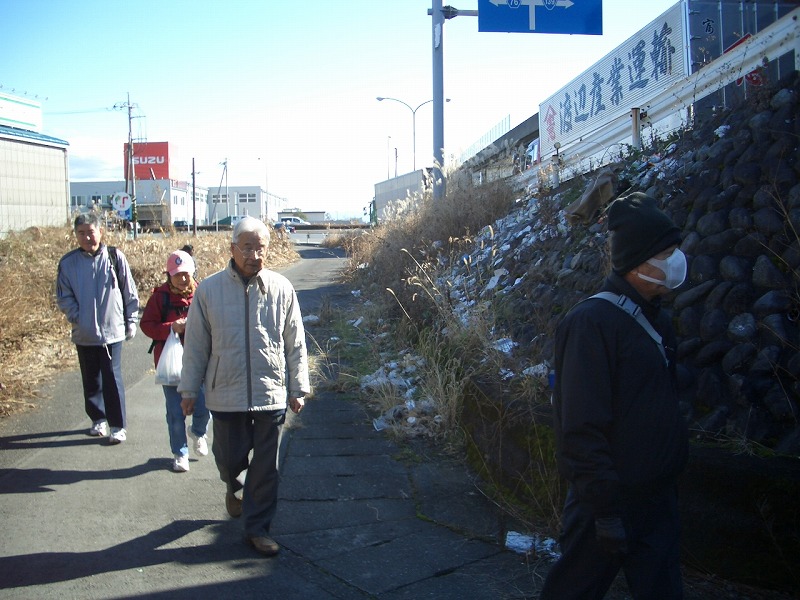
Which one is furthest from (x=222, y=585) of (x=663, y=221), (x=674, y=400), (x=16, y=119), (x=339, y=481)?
(x=16, y=119)

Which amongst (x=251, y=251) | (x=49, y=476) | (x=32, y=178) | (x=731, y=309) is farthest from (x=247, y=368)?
(x=32, y=178)

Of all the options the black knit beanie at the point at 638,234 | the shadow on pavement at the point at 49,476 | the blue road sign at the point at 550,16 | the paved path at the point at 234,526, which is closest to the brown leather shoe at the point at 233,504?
the paved path at the point at 234,526

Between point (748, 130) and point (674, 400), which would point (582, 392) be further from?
point (748, 130)

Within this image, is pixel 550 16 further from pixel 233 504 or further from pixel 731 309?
pixel 233 504

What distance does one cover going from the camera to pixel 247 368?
14.0ft

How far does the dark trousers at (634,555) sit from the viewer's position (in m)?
2.64

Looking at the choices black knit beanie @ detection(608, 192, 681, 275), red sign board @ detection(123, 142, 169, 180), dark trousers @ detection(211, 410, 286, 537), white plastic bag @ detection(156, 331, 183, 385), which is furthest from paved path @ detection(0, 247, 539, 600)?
red sign board @ detection(123, 142, 169, 180)

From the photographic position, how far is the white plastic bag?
545 centimetres

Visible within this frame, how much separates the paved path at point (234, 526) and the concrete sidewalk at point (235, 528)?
0.01 m

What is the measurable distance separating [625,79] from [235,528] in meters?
9.78

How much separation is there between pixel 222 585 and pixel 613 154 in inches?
282

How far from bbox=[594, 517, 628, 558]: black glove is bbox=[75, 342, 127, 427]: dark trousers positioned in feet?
15.2

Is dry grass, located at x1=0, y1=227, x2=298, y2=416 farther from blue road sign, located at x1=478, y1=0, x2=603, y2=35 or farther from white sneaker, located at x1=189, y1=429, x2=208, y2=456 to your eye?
blue road sign, located at x1=478, y1=0, x2=603, y2=35

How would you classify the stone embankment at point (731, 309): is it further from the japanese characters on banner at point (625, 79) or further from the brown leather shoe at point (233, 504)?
the japanese characters on banner at point (625, 79)
